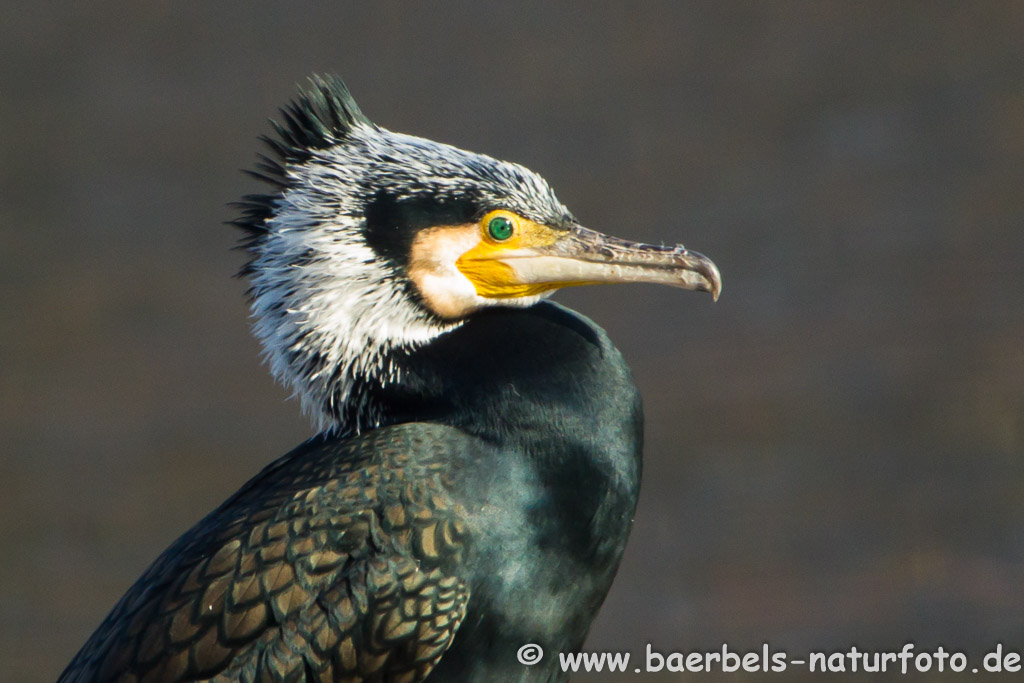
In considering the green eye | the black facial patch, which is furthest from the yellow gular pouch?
the black facial patch

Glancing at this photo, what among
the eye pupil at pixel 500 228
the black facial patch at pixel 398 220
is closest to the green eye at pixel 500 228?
the eye pupil at pixel 500 228

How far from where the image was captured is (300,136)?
3023 mm

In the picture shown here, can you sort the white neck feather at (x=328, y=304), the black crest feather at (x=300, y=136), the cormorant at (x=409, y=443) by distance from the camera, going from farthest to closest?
1. the black crest feather at (x=300, y=136)
2. the white neck feather at (x=328, y=304)
3. the cormorant at (x=409, y=443)

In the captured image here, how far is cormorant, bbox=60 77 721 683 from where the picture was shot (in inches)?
109


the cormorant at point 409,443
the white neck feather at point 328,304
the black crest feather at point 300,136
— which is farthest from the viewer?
the black crest feather at point 300,136

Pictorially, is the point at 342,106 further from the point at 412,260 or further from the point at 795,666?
the point at 795,666

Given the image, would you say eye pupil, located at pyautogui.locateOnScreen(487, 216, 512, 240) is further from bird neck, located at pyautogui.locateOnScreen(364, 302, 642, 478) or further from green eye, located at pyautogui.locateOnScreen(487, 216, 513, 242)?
bird neck, located at pyautogui.locateOnScreen(364, 302, 642, 478)

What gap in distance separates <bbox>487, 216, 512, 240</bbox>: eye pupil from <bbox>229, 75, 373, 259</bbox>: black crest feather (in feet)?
1.21

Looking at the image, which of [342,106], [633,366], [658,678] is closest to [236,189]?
[633,366]

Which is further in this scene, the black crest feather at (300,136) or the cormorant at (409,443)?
the black crest feather at (300,136)

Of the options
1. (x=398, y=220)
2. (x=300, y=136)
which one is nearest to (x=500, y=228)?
(x=398, y=220)

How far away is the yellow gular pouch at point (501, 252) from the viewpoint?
Result: 2967 mm

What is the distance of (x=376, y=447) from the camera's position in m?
2.86

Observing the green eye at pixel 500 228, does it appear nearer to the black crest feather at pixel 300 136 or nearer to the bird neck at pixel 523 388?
the bird neck at pixel 523 388
